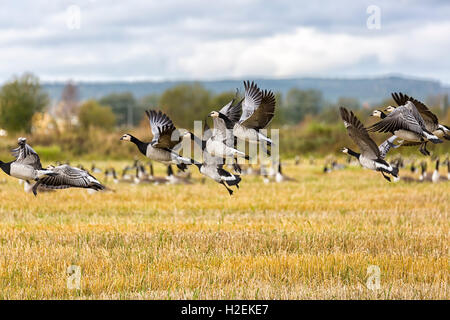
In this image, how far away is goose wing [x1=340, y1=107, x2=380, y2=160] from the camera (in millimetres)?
6320

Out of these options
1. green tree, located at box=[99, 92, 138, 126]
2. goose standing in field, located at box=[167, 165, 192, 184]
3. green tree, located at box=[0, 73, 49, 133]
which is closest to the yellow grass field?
goose standing in field, located at box=[167, 165, 192, 184]

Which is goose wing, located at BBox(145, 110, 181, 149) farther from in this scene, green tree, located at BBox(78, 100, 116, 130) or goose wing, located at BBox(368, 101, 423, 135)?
green tree, located at BBox(78, 100, 116, 130)

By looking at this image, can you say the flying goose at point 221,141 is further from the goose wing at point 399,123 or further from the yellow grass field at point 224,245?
the yellow grass field at point 224,245

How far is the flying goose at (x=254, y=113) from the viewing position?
6.38 meters

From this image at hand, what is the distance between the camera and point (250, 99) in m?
6.71

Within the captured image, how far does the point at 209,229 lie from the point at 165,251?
10.0 ft

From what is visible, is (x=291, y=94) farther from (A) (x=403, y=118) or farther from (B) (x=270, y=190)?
(A) (x=403, y=118)

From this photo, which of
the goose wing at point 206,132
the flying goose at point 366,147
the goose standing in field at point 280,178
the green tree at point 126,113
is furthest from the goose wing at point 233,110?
the green tree at point 126,113

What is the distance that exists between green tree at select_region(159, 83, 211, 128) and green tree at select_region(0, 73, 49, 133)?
1263 centimetres

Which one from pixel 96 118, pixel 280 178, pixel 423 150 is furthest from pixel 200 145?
pixel 96 118

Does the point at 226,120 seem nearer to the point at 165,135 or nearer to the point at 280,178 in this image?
the point at 165,135

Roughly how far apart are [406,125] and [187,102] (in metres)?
59.9

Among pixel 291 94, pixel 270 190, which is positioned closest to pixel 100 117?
pixel 270 190

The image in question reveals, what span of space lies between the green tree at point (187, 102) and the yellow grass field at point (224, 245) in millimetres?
36147
